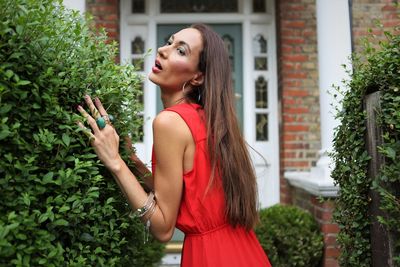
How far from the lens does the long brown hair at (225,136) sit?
189 centimetres

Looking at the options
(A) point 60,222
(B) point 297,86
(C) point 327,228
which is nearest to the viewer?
(A) point 60,222

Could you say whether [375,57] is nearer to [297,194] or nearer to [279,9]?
[297,194]

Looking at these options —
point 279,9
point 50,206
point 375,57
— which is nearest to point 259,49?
point 279,9

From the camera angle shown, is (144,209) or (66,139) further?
(144,209)

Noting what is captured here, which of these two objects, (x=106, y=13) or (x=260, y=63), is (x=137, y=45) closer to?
(x=106, y=13)

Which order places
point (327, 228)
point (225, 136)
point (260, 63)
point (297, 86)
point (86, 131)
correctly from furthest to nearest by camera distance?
point (260, 63) < point (297, 86) < point (327, 228) < point (225, 136) < point (86, 131)

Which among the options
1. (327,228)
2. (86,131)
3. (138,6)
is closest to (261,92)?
(138,6)

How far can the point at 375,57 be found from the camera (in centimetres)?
210

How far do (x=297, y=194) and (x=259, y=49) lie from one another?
7.15 feet

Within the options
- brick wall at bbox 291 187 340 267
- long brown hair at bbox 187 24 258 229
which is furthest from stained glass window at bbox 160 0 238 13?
long brown hair at bbox 187 24 258 229

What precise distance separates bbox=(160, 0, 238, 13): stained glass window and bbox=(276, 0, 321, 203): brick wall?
0.74 m

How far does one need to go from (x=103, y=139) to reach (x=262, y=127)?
4693 millimetres

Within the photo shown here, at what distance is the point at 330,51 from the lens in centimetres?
501

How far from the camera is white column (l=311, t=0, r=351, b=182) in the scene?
16.2 ft
